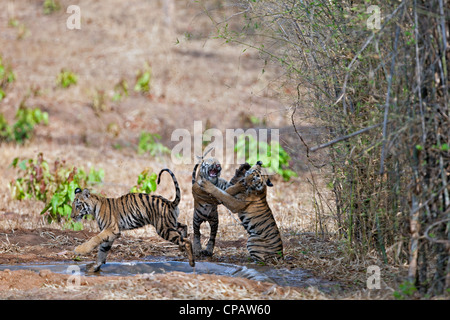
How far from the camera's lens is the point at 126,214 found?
6.83 metres

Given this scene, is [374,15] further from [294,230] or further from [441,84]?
[294,230]

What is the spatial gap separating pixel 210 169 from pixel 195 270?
122 centimetres

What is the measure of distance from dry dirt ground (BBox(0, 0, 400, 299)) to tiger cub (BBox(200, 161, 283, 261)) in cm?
22

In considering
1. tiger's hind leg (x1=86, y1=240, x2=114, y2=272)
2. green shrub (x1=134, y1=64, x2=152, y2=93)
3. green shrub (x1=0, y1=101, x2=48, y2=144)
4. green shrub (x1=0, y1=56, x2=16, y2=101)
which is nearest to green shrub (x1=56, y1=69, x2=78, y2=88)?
green shrub (x1=0, y1=56, x2=16, y2=101)

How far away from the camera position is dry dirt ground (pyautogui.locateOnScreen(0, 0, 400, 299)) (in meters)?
5.42

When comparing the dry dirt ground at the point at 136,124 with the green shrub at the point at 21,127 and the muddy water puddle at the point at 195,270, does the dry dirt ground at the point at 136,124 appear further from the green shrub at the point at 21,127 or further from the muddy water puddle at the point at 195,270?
the green shrub at the point at 21,127

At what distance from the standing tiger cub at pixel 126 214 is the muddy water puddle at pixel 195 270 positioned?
18 cm

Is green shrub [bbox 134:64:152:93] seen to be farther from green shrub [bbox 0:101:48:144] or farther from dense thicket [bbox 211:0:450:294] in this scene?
dense thicket [bbox 211:0:450:294]

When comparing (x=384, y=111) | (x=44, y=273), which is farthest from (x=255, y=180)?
(x=44, y=273)

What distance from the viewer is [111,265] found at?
6754 millimetres

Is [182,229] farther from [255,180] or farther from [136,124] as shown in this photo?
[136,124]

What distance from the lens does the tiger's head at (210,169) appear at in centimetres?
700
